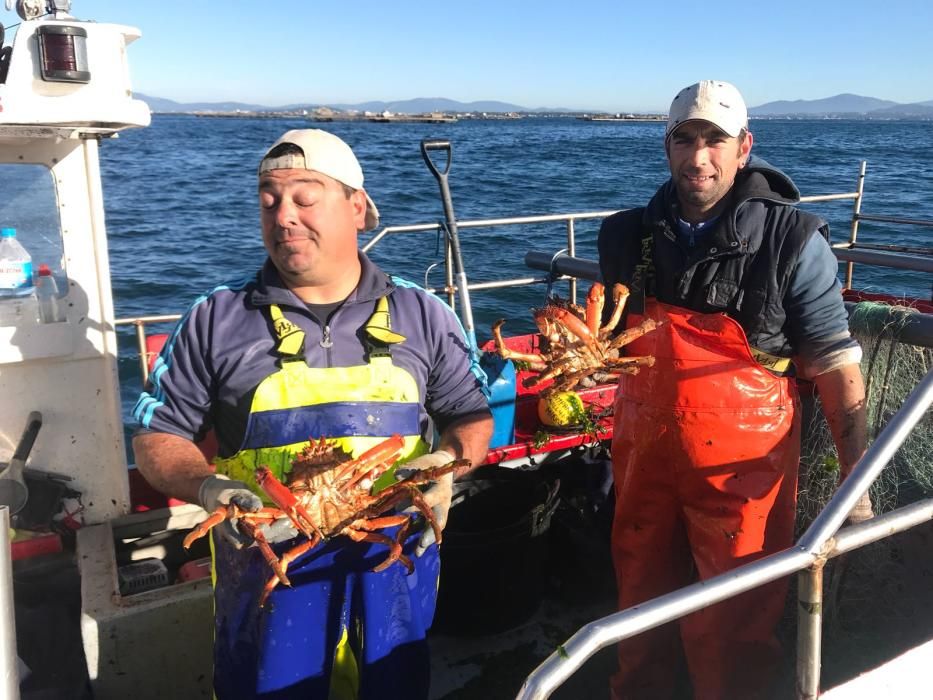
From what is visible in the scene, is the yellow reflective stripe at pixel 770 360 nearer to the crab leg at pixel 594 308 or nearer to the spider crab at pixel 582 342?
the spider crab at pixel 582 342

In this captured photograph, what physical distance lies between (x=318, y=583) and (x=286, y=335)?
765 millimetres

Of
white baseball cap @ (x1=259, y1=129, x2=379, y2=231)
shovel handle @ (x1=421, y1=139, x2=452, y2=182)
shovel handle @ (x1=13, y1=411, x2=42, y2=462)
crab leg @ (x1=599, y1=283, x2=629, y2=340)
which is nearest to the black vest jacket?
crab leg @ (x1=599, y1=283, x2=629, y2=340)

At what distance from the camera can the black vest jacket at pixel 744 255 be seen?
2.52 meters

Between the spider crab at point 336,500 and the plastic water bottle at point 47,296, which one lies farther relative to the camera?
the plastic water bottle at point 47,296

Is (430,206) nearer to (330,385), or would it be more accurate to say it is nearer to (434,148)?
(434,148)

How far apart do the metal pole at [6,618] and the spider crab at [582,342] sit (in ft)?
5.24

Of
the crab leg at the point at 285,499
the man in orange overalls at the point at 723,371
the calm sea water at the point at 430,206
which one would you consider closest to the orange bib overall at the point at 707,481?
the man in orange overalls at the point at 723,371

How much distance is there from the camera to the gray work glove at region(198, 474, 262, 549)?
2.07 m

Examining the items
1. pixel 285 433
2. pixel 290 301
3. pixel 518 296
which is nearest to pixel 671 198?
pixel 290 301

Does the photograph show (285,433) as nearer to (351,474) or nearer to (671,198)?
(351,474)

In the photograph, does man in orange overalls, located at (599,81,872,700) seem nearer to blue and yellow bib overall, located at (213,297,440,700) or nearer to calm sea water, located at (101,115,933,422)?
blue and yellow bib overall, located at (213,297,440,700)

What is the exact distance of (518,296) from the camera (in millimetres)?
14578

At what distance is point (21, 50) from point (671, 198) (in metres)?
2.24

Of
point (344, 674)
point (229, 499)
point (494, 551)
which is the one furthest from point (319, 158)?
point (494, 551)
